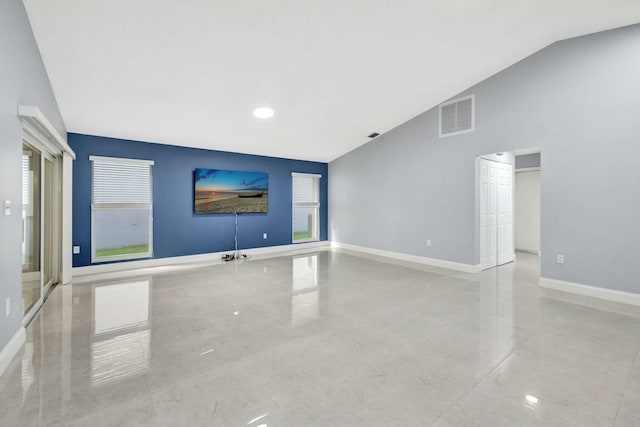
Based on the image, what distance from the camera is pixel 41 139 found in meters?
3.36

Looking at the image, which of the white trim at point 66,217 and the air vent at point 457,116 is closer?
the white trim at point 66,217

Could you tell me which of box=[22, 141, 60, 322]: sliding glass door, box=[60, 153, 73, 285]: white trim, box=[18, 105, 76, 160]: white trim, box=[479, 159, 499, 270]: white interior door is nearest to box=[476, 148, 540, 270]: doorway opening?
box=[479, 159, 499, 270]: white interior door

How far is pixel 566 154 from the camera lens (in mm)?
4098

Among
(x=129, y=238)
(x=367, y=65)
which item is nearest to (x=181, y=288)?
(x=129, y=238)

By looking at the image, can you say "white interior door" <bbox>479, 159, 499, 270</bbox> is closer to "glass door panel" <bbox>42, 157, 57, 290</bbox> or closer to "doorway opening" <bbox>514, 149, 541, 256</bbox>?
"doorway opening" <bbox>514, 149, 541, 256</bbox>

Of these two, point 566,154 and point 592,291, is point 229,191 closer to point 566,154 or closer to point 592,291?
point 566,154

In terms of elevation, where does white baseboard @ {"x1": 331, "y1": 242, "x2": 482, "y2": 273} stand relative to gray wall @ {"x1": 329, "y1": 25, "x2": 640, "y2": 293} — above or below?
below

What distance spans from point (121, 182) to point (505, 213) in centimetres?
723

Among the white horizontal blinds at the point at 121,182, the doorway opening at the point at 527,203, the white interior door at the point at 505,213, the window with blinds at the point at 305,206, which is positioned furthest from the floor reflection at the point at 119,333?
the doorway opening at the point at 527,203

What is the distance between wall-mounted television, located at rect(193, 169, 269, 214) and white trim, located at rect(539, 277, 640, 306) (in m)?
5.51

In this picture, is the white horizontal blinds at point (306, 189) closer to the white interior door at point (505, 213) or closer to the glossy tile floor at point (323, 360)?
the glossy tile floor at point (323, 360)

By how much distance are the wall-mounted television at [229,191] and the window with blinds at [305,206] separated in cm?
92

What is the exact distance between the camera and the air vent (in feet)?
16.9

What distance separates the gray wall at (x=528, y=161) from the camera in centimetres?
685
